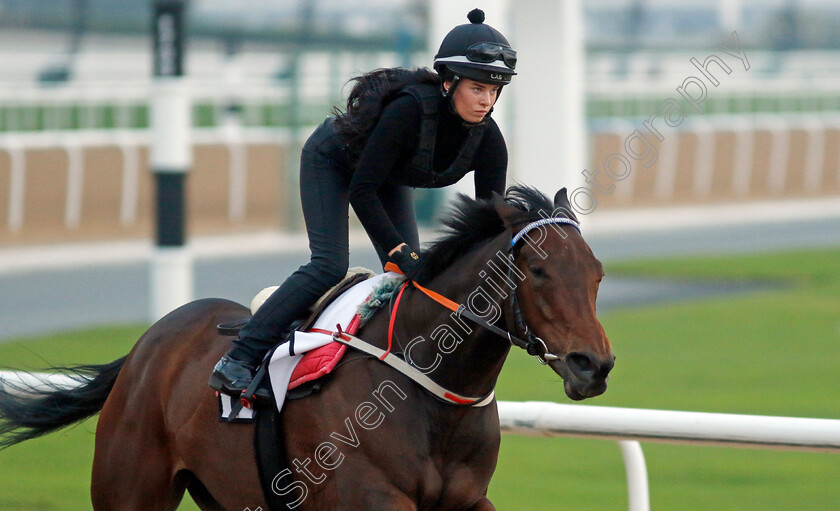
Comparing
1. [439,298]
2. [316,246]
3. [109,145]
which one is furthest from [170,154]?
[109,145]

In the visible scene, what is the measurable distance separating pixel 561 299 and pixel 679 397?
15.5ft

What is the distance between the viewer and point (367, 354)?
3.59 meters

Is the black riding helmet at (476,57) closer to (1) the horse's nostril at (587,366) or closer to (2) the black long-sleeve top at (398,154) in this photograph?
(2) the black long-sleeve top at (398,154)

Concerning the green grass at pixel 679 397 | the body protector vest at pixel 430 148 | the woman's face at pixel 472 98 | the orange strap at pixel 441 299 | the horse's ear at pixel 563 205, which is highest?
the woman's face at pixel 472 98

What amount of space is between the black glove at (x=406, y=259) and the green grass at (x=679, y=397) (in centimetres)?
67

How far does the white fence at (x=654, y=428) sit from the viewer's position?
3551 mm

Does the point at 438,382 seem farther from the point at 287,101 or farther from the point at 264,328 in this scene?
the point at 287,101

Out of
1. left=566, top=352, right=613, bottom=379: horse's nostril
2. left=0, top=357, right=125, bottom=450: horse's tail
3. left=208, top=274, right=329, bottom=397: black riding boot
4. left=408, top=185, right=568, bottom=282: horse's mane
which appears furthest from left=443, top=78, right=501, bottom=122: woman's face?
left=0, top=357, right=125, bottom=450: horse's tail

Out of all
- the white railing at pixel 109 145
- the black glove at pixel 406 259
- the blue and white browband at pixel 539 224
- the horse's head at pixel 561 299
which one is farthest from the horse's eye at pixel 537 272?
the white railing at pixel 109 145

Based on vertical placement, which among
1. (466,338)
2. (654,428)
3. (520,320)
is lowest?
(654,428)

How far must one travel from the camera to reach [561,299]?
317 centimetres

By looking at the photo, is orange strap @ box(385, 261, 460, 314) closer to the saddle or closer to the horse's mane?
the horse's mane

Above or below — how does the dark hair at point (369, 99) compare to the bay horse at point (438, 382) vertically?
above

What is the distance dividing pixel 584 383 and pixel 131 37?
15.4 meters
